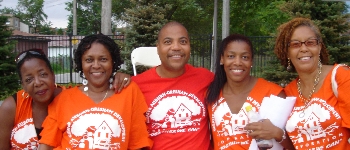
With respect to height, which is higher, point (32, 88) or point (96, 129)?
point (32, 88)

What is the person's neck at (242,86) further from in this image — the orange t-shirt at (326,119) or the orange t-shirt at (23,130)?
the orange t-shirt at (23,130)

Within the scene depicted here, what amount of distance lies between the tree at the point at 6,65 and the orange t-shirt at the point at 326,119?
9.37 meters

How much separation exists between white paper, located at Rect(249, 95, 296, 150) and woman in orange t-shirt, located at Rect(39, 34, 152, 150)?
904 mm

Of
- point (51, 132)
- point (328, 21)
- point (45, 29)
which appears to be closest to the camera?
point (51, 132)

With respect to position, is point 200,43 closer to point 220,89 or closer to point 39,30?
point 220,89

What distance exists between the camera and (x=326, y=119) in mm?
2607

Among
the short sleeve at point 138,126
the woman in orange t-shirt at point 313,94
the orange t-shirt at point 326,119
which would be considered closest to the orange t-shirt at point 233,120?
the woman in orange t-shirt at point 313,94

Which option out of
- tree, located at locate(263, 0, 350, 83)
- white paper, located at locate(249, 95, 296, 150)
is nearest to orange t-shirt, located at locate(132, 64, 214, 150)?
white paper, located at locate(249, 95, 296, 150)

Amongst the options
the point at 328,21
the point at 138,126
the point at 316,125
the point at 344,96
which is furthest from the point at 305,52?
the point at 328,21

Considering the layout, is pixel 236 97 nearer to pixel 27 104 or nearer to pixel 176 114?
pixel 176 114

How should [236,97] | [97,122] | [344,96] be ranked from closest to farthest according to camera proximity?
[344,96]
[97,122]
[236,97]

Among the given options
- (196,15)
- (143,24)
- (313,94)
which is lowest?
(313,94)

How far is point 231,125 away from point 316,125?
2.03ft

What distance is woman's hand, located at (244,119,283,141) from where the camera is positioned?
268 centimetres
